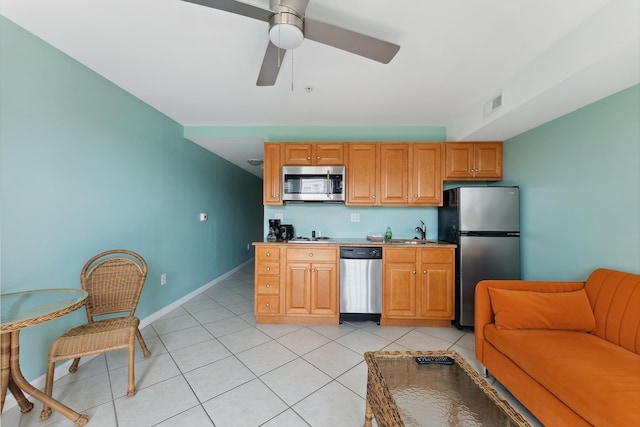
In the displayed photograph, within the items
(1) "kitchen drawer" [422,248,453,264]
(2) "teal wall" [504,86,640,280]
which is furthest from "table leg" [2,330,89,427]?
(2) "teal wall" [504,86,640,280]

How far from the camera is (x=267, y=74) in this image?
5.08 ft

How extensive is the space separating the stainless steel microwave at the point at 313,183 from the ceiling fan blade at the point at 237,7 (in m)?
1.68

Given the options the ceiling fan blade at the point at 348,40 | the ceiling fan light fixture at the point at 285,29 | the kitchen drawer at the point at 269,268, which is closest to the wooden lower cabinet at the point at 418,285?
the kitchen drawer at the point at 269,268

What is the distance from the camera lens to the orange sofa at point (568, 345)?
1055mm

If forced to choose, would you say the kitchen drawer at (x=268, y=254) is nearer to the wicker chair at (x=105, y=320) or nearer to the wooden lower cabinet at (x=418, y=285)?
the wicker chair at (x=105, y=320)

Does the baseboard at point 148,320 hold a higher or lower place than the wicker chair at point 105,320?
lower

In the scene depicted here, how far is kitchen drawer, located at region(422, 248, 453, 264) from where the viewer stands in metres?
2.56

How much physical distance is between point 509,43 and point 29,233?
3.49 metres

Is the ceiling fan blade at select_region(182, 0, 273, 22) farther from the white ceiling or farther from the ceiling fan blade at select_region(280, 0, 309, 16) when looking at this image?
the white ceiling

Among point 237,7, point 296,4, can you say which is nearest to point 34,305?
point 237,7

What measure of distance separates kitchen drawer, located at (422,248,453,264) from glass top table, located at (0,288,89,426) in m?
2.81

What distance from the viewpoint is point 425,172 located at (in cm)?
283

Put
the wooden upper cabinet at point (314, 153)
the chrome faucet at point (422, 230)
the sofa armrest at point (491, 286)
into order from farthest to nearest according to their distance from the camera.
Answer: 1. the chrome faucet at point (422, 230)
2. the wooden upper cabinet at point (314, 153)
3. the sofa armrest at point (491, 286)

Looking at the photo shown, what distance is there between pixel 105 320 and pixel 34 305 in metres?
0.57
